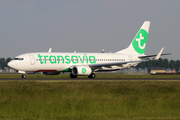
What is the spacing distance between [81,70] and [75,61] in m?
3.30

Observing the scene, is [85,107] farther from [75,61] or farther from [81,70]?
[75,61]

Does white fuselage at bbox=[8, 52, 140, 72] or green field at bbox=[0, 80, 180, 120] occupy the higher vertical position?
white fuselage at bbox=[8, 52, 140, 72]

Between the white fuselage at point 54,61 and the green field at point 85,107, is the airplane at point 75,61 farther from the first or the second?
the green field at point 85,107

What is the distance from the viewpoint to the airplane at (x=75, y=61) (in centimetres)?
4766

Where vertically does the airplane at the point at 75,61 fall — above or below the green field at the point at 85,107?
above

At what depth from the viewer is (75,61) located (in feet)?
169

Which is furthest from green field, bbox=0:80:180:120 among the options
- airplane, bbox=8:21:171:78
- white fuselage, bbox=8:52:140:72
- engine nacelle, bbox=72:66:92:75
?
engine nacelle, bbox=72:66:92:75

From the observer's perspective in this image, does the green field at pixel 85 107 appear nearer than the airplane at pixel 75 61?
Yes

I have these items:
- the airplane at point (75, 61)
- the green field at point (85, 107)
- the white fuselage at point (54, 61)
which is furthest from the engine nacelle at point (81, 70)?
the green field at point (85, 107)

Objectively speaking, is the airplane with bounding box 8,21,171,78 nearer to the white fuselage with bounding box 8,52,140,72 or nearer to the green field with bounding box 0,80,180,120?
the white fuselage with bounding box 8,52,140,72

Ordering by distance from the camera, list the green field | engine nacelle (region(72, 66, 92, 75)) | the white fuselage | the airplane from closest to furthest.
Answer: the green field, the white fuselage, the airplane, engine nacelle (region(72, 66, 92, 75))

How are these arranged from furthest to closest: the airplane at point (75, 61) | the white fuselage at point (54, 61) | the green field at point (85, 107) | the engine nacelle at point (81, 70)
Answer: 1. the engine nacelle at point (81, 70)
2. the airplane at point (75, 61)
3. the white fuselage at point (54, 61)
4. the green field at point (85, 107)

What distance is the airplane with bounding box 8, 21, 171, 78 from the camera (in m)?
47.7

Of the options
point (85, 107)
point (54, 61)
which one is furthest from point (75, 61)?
point (85, 107)
